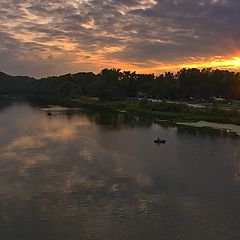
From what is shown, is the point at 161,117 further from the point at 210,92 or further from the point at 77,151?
the point at 77,151

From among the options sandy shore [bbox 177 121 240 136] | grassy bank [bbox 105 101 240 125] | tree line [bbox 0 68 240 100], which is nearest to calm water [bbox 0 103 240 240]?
sandy shore [bbox 177 121 240 136]

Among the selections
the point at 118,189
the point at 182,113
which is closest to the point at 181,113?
the point at 182,113

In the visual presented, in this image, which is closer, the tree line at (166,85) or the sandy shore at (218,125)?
the sandy shore at (218,125)

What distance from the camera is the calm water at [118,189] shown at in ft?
65.3

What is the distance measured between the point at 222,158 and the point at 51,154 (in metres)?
15.8

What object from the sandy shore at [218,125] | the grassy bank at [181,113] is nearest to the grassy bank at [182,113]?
the grassy bank at [181,113]

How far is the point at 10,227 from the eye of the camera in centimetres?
1995

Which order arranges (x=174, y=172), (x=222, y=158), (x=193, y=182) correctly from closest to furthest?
(x=193, y=182)
(x=174, y=172)
(x=222, y=158)

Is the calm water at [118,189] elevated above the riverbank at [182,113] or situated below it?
below

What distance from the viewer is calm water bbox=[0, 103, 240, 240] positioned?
1989 cm

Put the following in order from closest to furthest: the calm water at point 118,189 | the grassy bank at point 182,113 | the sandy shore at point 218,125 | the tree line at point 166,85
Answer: the calm water at point 118,189 → the sandy shore at point 218,125 → the grassy bank at point 182,113 → the tree line at point 166,85

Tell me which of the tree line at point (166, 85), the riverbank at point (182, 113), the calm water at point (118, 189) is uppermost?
the tree line at point (166, 85)

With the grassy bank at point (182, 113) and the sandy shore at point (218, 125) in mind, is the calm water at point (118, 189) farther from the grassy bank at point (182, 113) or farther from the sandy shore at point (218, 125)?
the grassy bank at point (182, 113)

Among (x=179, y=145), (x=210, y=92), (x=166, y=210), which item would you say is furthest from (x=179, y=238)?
(x=210, y=92)
